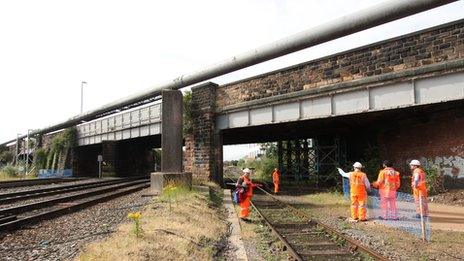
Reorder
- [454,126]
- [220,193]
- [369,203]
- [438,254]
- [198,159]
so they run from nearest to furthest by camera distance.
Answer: [438,254] → [369,203] → [454,126] → [220,193] → [198,159]

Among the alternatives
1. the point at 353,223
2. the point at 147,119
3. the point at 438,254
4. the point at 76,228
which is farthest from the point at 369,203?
the point at 147,119

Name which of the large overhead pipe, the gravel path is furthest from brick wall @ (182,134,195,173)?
the gravel path

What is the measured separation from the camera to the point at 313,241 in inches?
340

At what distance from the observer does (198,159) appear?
72.5 ft

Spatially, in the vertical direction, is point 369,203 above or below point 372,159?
below

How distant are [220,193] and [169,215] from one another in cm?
897

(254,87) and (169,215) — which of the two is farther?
(254,87)

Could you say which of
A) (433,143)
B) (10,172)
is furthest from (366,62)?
(10,172)

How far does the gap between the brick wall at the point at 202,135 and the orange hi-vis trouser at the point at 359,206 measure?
11.3 m

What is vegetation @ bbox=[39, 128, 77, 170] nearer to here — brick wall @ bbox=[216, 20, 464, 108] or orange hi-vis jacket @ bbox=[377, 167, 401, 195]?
brick wall @ bbox=[216, 20, 464, 108]

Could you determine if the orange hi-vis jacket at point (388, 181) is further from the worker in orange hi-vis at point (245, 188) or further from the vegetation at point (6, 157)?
the vegetation at point (6, 157)

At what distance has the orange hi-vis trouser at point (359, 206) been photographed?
10836 millimetres

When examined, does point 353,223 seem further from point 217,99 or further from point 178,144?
point 217,99

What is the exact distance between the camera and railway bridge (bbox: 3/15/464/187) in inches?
524
